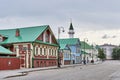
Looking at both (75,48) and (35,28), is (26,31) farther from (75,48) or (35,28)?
(75,48)

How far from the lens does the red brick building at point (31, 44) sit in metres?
56.8

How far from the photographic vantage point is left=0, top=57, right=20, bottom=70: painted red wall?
44444 millimetres

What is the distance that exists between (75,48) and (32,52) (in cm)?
4224

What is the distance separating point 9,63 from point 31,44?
11.1 metres

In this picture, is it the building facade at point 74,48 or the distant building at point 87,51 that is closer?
the building facade at point 74,48

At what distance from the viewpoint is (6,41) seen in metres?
60.6

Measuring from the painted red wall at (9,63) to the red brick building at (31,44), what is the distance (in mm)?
7336

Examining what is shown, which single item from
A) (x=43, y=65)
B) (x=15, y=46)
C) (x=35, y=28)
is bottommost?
(x=43, y=65)

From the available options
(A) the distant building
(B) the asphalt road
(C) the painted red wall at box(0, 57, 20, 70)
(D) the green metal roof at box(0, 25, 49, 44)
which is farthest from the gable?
(A) the distant building

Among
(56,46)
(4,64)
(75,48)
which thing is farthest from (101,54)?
(4,64)

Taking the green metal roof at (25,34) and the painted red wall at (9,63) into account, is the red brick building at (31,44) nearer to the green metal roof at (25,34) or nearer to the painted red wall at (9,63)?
the green metal roof at (25,34)

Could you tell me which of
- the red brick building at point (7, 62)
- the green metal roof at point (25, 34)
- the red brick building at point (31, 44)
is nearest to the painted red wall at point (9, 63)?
the red brick building at point (7, 62)

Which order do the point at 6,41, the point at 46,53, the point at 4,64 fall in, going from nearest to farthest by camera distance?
the point at 4,64
the point at 6,41
the point at 46,53

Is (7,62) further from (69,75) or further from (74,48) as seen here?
(74,48)
